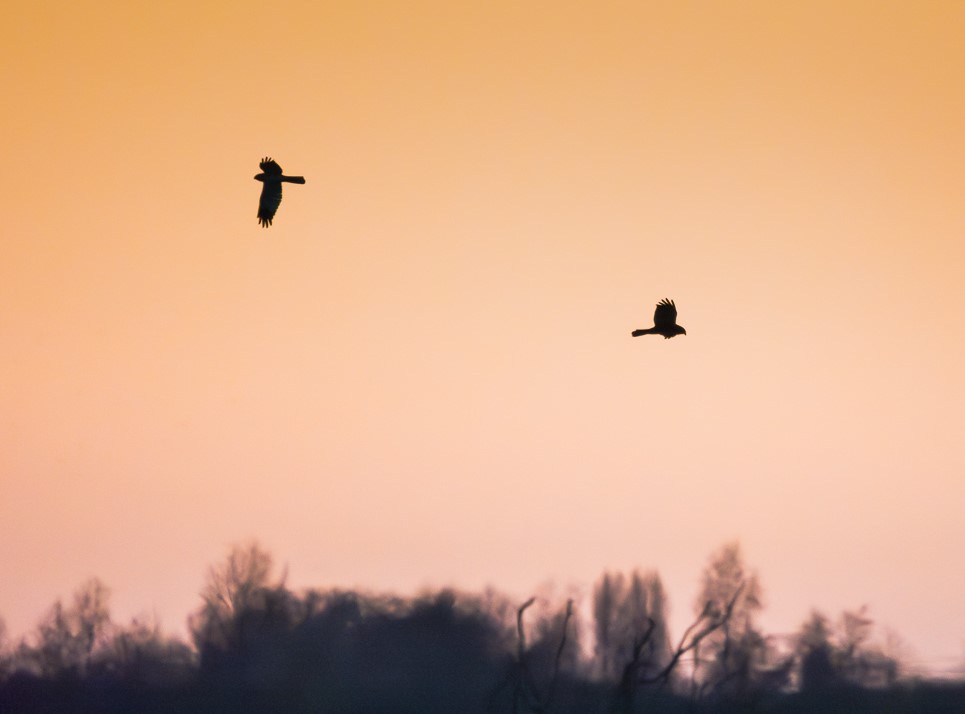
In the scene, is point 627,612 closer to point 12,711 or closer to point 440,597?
point 440,597

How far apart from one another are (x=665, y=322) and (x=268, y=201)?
412 inches

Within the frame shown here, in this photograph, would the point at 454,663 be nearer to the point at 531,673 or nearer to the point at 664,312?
the point at 531,673

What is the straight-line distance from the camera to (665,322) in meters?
48.4

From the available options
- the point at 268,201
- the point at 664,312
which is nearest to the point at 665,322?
the point at 664,312

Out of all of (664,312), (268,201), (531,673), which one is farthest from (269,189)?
(531,673)

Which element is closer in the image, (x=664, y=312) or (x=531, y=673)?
(x=664, y=312)

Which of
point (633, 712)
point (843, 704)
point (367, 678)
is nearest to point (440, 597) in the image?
point (367, 678)

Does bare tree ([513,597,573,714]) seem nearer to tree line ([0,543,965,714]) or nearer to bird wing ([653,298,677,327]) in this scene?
tree line ([0,543,965,714])

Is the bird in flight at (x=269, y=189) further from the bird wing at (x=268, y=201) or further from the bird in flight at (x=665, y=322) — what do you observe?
the bird in flight at (x=665, y=322)

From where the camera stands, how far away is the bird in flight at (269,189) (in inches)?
1876

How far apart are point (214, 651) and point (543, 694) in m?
15.9

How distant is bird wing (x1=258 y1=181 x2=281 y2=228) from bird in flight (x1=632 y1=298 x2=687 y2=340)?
959 cm

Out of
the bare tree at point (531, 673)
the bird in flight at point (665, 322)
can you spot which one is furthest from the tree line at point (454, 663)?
the bird in flight at point (665, 322)

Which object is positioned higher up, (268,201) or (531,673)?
(268,201)
